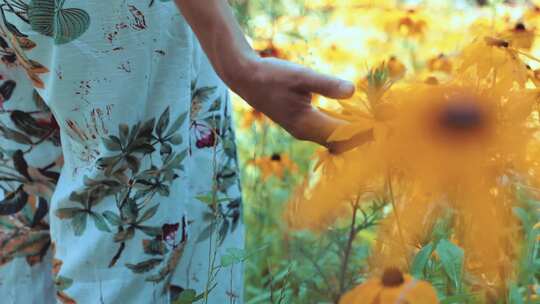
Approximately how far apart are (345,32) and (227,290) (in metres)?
1.82

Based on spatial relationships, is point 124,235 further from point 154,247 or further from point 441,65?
point 441,65

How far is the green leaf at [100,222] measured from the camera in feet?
3.34

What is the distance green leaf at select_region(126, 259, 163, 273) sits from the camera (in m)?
1.04

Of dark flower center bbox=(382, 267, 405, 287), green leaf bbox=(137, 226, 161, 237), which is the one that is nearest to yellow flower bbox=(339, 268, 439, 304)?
dark flower center bbox=(382, 267, 405, 287)

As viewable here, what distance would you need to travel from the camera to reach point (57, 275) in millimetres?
1045

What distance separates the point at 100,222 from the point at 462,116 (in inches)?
19.7

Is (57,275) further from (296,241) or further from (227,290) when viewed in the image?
(296,241)

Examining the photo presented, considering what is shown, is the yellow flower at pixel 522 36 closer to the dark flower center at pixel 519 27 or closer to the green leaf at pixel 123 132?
the dark flower center at pixel 519 27

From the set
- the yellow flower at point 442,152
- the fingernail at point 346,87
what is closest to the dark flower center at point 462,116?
the yellow flower at point 442,152

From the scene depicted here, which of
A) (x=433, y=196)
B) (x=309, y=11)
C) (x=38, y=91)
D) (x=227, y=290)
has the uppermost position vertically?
(x=309, y=11)

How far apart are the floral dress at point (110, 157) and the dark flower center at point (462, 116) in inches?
13.6

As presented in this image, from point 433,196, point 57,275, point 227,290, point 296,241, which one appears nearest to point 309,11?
point 296,241

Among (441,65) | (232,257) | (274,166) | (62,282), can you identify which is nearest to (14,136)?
(62,282)

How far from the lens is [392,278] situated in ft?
2.45
